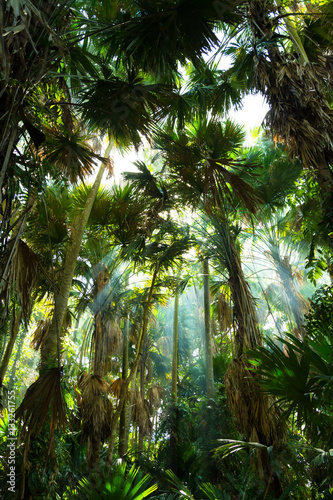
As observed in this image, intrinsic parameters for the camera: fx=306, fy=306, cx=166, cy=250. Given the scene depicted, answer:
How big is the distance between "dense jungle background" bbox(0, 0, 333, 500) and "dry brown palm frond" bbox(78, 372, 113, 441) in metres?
0.03

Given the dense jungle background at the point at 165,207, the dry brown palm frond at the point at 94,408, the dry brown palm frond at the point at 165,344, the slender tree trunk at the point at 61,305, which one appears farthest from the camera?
the dry brown palm frond at the point at 165,344

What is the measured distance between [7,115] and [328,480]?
3044 millimetres

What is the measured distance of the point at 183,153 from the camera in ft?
13.9

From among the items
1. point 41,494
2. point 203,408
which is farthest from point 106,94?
point 203,408

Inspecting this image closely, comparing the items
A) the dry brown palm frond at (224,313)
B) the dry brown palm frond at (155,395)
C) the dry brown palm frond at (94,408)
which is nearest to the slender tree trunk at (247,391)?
the dry brown palm frond at (94,408)

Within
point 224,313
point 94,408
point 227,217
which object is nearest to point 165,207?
point 227,217

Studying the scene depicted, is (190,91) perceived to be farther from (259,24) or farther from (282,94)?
(282,94)

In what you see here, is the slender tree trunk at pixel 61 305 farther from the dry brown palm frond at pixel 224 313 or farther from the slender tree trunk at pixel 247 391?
the dry brown palm frond at pixel 224 313

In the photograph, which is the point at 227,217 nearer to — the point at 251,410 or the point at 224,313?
the point at 251,410

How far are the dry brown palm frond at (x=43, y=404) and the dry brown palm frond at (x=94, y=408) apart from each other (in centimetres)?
285

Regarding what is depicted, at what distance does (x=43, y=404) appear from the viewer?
2359 mm

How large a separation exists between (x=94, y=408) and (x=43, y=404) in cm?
305

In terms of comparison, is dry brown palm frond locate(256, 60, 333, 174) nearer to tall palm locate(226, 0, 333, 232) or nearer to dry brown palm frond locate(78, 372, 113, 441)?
tall palm locate(226, 0, 333, 232)

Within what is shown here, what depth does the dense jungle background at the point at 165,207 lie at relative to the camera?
2.17 m
